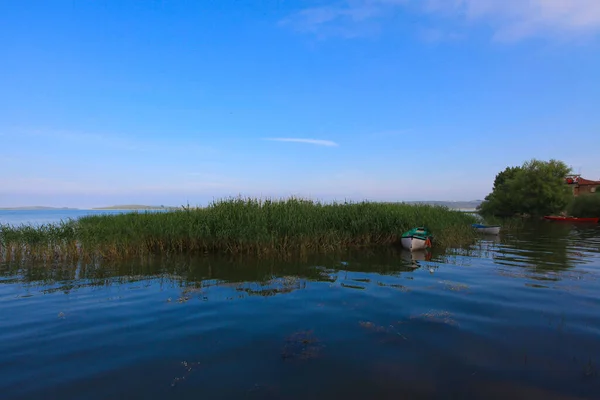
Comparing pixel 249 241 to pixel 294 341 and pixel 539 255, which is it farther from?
pixel 539 255

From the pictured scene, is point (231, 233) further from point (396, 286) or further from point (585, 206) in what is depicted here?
point (585, 206)

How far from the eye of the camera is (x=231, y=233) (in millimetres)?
16281

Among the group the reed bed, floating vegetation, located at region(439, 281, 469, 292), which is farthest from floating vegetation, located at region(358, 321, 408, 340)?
the reed bed

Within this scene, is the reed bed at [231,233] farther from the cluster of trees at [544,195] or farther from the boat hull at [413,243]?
the cluster of trees at [544,195]

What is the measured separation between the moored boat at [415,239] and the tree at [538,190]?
44.2 metres

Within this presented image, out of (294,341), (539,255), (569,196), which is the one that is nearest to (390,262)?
(539,255)

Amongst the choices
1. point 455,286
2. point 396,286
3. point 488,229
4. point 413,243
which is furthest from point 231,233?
point 488,229

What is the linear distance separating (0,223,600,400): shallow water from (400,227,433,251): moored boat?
18.7 ft

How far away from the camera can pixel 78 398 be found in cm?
441

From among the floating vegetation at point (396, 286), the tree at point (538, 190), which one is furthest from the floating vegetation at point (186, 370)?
the tree at point (538, 190)

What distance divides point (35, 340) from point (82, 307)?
1925mm

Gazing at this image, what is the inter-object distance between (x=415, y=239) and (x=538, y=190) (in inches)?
1822

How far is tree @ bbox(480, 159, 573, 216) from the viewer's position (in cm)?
5191

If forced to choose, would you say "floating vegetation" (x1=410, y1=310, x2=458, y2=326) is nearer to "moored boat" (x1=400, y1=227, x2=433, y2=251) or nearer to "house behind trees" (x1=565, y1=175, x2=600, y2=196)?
"moored boat" (x1=400, y1=227, x2=433, y2=251)
